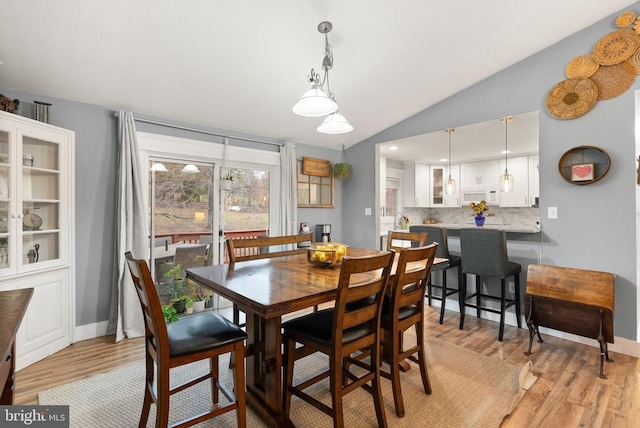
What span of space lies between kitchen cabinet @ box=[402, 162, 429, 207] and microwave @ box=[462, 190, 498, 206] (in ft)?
2.48

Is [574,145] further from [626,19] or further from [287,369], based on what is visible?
[287,369]

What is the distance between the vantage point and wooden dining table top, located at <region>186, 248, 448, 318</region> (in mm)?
1394

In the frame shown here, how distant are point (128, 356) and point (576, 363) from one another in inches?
145

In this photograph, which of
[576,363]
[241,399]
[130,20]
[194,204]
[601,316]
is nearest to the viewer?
[241,399]

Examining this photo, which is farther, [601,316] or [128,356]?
[128,356]

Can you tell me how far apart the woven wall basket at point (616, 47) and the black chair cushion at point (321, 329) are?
3.19m

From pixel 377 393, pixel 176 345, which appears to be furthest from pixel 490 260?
pixel 176 345

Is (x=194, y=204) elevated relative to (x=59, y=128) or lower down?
lower down

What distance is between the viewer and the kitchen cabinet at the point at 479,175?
6180mm

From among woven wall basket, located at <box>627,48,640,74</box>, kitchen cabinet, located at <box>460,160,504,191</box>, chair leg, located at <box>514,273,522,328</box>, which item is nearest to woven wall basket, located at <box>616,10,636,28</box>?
woven wall basket, located at <box>627,48,640,74</box>

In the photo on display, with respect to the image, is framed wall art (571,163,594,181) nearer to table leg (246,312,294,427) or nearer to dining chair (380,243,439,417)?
dining chair (380,243,439,417)

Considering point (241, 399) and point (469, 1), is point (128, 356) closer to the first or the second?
point (241, 399)

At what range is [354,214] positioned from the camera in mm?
4934

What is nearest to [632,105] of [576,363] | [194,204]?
[576,363]
